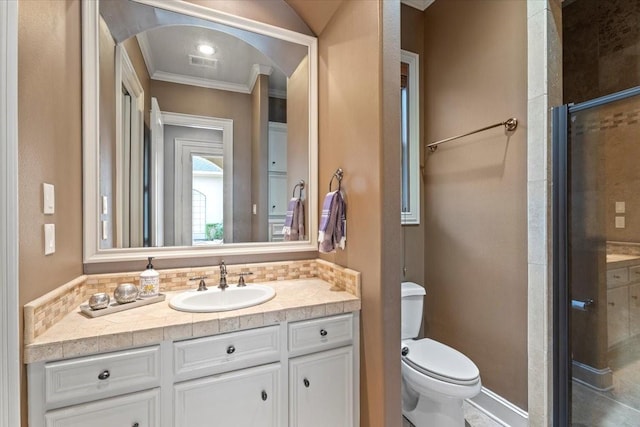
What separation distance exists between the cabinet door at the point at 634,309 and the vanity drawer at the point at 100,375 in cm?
225

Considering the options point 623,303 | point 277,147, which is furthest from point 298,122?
point 623,303

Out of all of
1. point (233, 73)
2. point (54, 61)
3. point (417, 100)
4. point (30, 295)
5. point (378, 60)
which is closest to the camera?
point (30, 295)

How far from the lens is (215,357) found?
115 cm

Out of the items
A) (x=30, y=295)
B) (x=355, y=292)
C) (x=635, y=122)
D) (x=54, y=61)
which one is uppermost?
(x=54, y=61)

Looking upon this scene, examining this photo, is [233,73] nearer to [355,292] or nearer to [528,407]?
[355,292]

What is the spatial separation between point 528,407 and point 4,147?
2.55 meters

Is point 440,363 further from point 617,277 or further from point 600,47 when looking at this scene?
point 600,47

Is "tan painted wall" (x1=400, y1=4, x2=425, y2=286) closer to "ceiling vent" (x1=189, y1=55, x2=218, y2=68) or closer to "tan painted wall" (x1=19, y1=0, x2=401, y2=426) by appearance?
"tan painted wall" (x1=19, y1=0, x2=401, y2=426)

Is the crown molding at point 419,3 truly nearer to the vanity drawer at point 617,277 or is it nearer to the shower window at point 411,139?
the shower window at point 411,139

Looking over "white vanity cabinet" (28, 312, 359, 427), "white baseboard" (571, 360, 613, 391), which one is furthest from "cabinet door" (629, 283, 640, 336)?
"white vanity cabinet" (28, 312, 359, 427)

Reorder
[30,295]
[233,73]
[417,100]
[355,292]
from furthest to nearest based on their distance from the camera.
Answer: [417,100], [233,73], [355,292], [30,295]

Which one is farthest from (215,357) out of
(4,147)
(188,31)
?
(188,31)

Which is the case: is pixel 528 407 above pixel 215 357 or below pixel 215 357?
below

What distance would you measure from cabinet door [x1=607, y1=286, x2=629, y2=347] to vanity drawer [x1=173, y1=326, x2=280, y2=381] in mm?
1777
